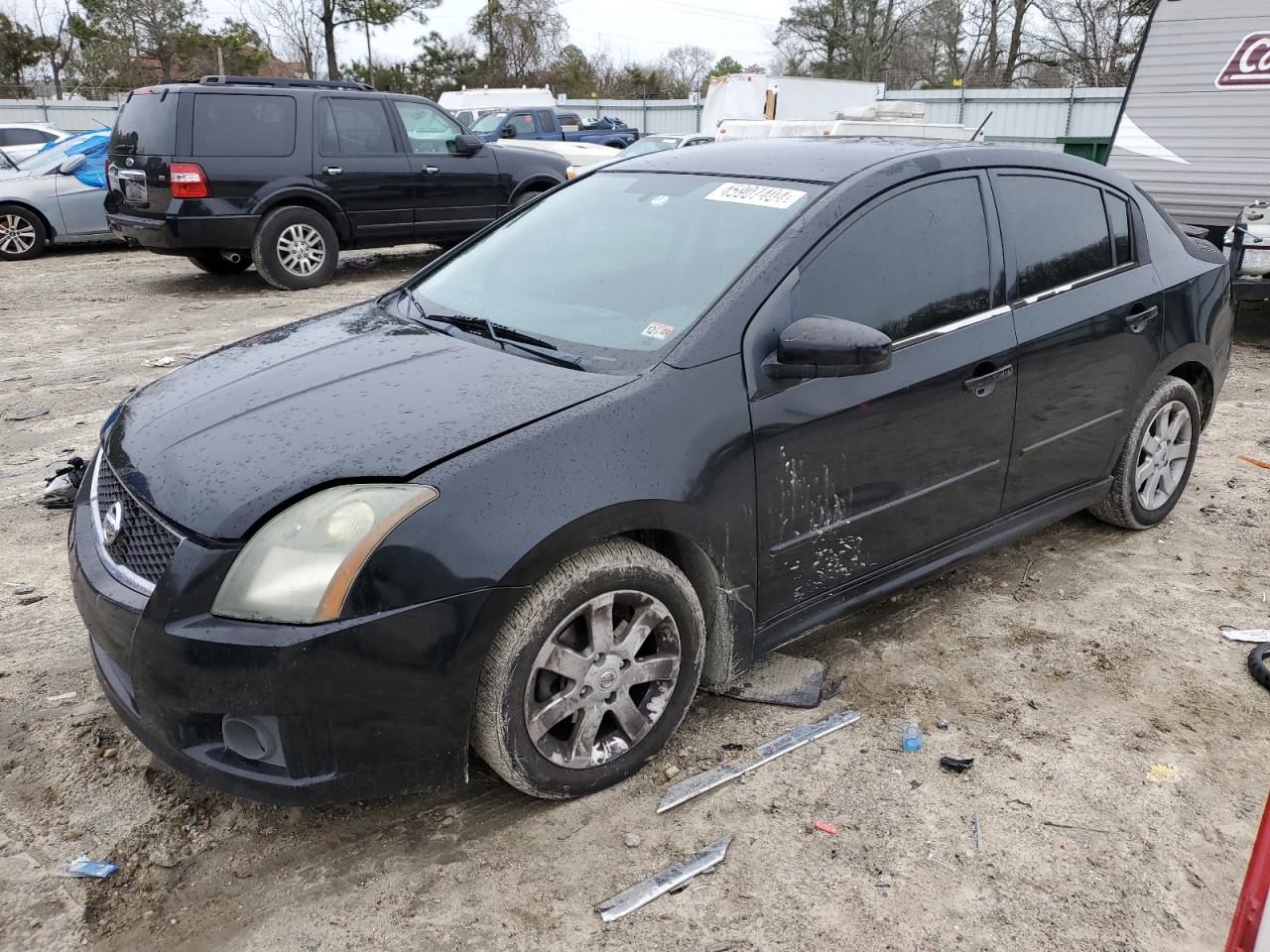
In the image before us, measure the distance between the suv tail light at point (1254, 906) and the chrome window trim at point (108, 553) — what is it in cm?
219

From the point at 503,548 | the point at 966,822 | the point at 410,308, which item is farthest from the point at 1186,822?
the point at 410,308

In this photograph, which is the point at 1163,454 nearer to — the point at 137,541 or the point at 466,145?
the point at 137,541

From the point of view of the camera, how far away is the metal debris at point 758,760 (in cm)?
269

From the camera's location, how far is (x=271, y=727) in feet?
7.35

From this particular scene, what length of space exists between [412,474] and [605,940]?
3.74 ft

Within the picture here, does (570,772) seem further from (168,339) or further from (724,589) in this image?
(168,339)

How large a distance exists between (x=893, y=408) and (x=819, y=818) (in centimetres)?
124

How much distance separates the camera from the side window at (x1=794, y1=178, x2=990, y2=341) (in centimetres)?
297

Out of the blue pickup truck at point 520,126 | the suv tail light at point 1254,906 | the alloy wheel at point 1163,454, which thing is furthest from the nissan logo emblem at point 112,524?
the blue pickup truck at point 520,126

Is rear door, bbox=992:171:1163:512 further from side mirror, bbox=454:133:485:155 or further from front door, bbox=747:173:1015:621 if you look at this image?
side mirror, bbox=454:133:485:155

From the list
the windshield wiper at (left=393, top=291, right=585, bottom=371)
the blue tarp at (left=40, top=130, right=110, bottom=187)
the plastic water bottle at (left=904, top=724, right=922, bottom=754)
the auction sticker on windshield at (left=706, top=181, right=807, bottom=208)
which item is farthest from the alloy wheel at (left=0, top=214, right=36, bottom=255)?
the plastic water bottle at (left=904, top=724, right=922, bottom=754)

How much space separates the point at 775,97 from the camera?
18578 mm

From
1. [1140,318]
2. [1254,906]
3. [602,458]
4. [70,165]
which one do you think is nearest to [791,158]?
[602,458]

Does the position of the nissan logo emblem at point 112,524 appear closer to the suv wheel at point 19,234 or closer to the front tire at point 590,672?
the front tire at point 590,672
